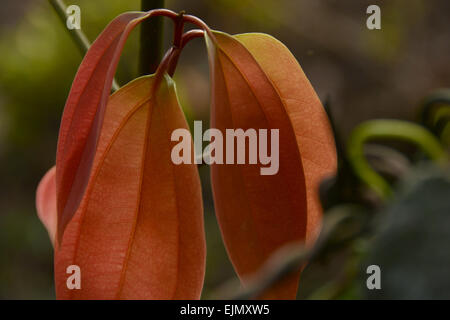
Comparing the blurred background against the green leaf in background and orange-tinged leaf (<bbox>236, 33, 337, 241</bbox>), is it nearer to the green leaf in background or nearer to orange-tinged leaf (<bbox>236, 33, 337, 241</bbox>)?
orange-tinged leaf (<bbox>236, 33, 337, 241</bbox>)

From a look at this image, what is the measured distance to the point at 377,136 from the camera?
1.03 feet

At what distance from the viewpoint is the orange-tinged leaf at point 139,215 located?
12.9 inches

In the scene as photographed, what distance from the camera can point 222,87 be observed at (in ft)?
0.93

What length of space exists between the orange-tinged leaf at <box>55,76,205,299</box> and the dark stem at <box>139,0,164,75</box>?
58mm

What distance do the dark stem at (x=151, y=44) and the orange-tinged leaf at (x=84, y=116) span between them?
59 mm

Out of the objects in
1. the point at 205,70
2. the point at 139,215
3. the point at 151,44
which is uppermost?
the point at 205,70

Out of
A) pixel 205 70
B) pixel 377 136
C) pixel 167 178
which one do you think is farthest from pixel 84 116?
pixel 205 70

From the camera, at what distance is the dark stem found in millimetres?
385

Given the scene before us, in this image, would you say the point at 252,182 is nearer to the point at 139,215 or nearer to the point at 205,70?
the point at 139,215

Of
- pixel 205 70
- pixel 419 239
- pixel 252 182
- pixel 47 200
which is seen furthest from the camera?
pixel 205 70

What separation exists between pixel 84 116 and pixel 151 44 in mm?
110

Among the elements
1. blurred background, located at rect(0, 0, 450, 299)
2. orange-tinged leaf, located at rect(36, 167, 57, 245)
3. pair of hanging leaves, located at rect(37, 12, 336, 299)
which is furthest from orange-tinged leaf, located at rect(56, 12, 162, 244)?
blurred background, located at rect(0, 0, 450, 299)
